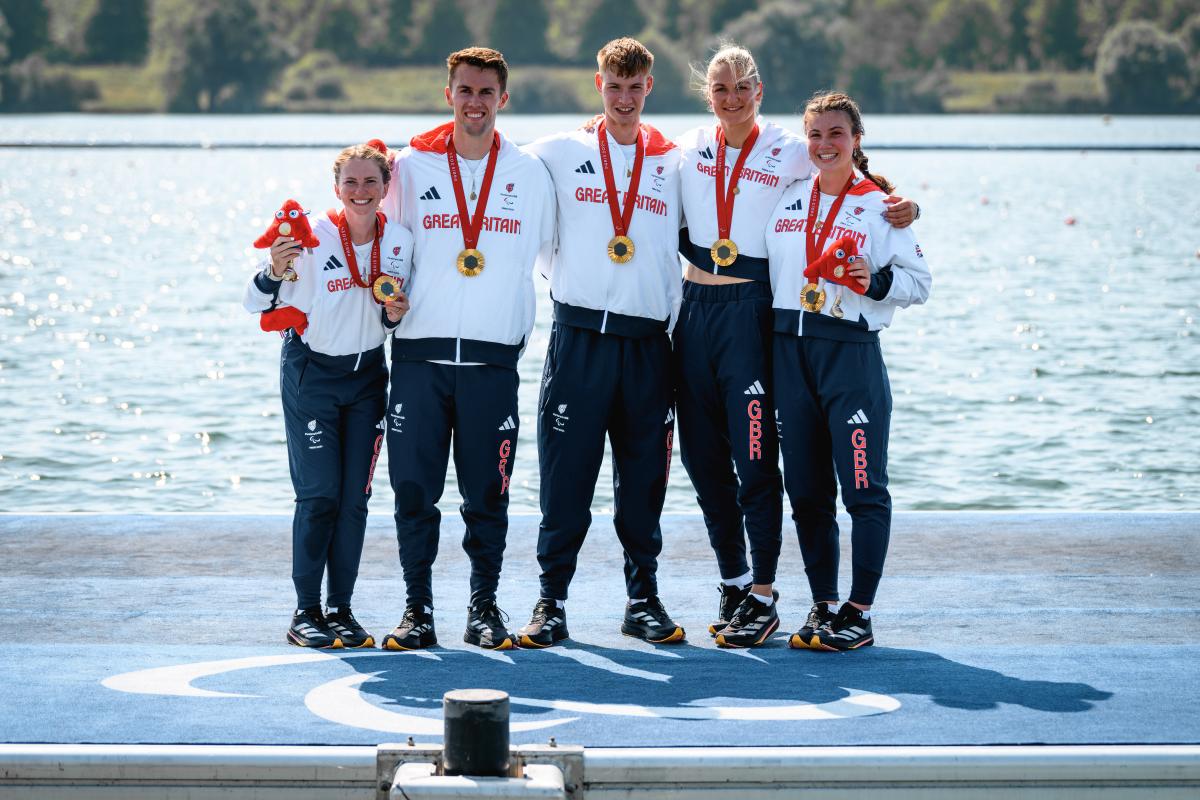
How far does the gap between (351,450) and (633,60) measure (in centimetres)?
150

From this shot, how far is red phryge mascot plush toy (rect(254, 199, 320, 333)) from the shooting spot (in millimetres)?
4844

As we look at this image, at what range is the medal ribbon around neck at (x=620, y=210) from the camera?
16.7 ft

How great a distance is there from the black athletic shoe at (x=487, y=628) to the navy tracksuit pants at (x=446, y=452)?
4 centimetres

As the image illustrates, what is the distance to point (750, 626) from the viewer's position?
16.5ft

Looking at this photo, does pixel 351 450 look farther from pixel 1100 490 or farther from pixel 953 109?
pixel 953 109

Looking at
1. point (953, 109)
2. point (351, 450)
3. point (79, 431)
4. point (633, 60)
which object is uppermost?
point (953, 109)

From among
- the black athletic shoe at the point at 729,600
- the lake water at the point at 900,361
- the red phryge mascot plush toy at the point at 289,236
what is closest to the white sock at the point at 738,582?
the black athletic shoe at the point at 729,600

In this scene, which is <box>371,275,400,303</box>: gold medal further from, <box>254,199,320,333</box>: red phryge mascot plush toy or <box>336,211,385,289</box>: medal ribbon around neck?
<box>254,199,320,333</box>: red phryge mascot plush toy

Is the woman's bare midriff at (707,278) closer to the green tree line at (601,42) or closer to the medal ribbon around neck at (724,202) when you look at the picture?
the medal ribbon around neck at (724,202)

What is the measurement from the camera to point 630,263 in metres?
5.10

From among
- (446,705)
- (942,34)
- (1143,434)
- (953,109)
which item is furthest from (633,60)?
(942,34)

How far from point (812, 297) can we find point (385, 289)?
1.29 meters

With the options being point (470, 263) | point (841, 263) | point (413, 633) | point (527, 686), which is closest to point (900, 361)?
point (841, 263)

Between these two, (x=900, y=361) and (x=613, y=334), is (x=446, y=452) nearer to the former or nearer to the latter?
(x=613, y=334)
